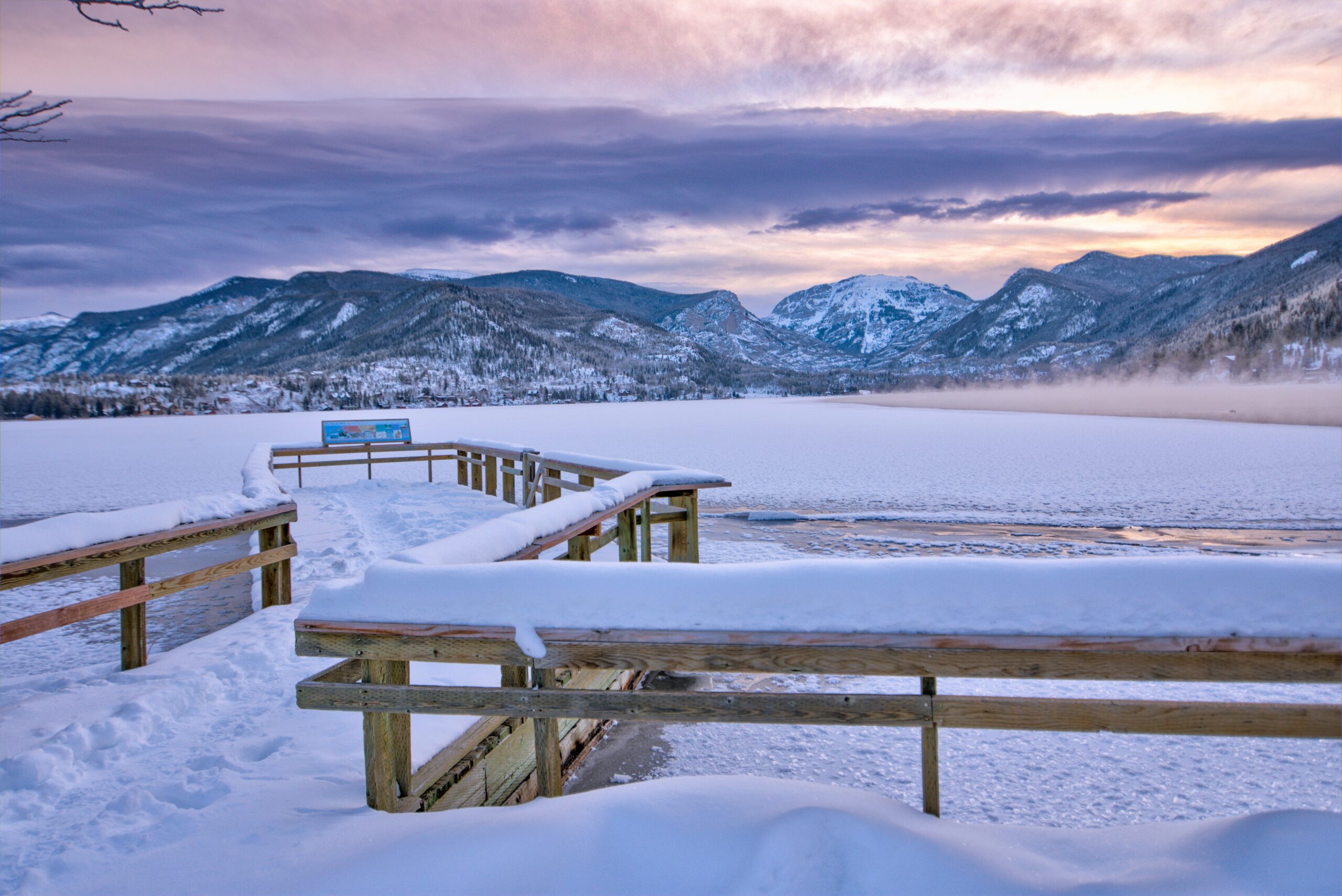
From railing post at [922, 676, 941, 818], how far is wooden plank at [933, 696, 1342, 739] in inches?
1.8

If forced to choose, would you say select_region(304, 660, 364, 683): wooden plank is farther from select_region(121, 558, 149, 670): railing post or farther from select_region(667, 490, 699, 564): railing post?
select_region(667, 490, 699, 564): railing post

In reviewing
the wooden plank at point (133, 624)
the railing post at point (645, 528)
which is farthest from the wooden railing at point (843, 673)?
the railing post at point (645, 528)

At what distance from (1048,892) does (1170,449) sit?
1027 inches

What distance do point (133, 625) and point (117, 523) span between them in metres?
0.76

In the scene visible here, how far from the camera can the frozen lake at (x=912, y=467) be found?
1296 centimetres

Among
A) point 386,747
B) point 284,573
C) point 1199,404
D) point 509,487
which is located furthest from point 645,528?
point 1199,404

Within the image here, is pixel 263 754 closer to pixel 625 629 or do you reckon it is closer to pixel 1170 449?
pixel 625 629

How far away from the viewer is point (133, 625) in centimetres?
488

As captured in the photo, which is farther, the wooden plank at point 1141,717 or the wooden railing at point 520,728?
the wooden railing at point 520,728

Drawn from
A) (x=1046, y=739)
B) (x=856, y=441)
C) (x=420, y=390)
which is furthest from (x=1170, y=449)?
(x=420, y=390)

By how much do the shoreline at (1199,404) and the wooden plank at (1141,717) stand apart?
45326 millimetres

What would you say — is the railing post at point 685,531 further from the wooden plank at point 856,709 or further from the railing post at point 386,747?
the wooden plank at point 856,709

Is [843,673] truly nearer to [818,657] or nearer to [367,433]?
[818,657]

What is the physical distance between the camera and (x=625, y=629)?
231 cm
